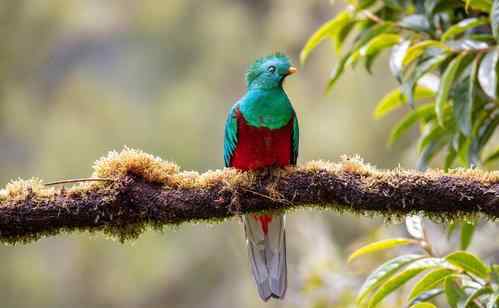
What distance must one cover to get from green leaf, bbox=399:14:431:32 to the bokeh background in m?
4.09

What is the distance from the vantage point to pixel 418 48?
10.9 ft

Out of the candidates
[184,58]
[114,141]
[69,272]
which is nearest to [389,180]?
[114,141]

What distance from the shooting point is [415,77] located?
3.37 m

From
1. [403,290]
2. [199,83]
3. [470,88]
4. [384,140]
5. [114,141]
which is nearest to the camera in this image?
[470,88]

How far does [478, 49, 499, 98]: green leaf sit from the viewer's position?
3098mm

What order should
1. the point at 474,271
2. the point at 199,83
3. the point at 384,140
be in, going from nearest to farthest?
the point at 474,271, the point at 384,140, the point at 199,83

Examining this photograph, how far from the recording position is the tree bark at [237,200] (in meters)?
2.61

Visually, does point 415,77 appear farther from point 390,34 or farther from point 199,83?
point 199,83

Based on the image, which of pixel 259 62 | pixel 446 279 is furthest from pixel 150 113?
pixel 446 279

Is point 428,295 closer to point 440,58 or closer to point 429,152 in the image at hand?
point 429,152

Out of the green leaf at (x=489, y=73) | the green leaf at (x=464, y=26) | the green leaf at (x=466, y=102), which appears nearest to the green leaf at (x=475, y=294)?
the green leaf at (x=466, y=102)

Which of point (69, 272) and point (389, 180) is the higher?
point (389, 180)

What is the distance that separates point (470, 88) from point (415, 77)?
9.9 inches

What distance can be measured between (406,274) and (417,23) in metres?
1.26
